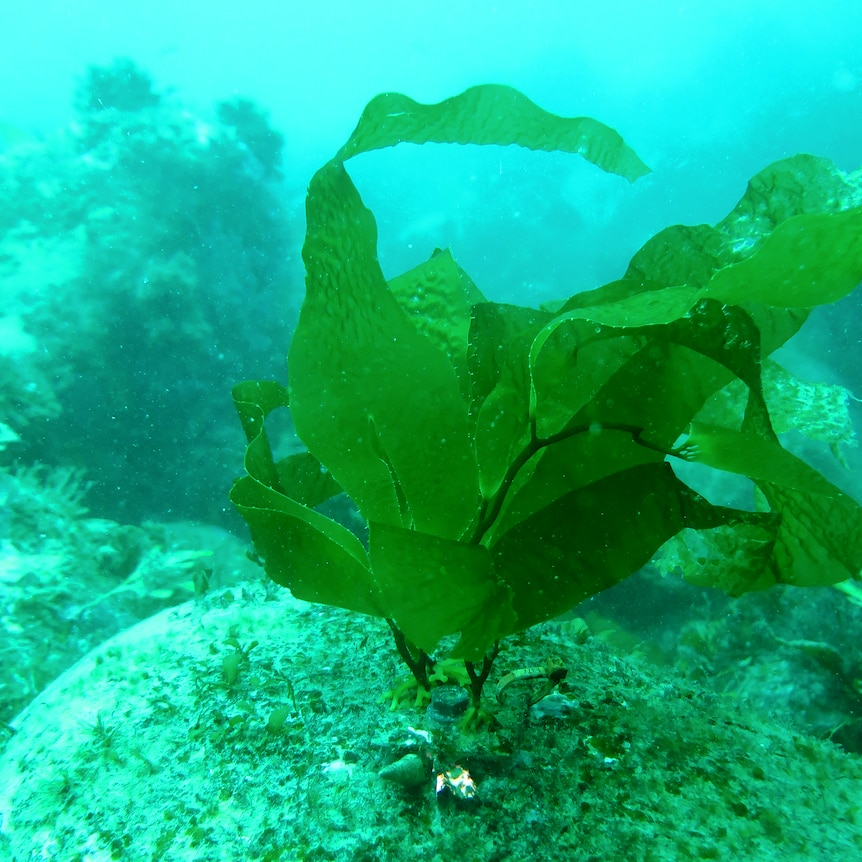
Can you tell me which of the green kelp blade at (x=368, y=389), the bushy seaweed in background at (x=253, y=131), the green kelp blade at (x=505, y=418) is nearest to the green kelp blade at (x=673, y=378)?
the green kelp blade at (x=505, y=418)

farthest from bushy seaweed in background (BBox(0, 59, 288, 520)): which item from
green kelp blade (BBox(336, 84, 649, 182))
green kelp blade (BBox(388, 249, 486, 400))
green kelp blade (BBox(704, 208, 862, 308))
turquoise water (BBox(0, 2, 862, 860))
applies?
green kelp blade (BBox(704, 208, 862, 308))

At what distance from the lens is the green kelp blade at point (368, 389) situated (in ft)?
3.18

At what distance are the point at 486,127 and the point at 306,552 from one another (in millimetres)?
974

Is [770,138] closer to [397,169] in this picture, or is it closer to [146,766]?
[397,169]

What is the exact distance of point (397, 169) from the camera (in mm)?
22625

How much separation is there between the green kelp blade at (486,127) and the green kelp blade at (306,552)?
0.74m

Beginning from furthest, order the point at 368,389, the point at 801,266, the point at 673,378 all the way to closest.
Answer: the point at 368,389
the point at 673,378
the point at 801,266

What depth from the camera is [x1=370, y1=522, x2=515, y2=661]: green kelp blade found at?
738mm

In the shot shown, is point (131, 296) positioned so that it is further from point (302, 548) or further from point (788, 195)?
point (788, 195)

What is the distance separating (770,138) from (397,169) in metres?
17.8

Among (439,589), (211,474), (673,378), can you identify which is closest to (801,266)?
(673,378)

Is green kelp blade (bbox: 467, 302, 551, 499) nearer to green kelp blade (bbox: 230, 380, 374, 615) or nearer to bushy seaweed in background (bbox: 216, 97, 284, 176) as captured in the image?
green kelp blade (bbox: 230, 380, 374, 615)

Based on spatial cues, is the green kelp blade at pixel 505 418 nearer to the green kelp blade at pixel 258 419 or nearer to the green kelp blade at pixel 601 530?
the green kelp blade at pixel 601 530

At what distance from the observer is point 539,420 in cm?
98
